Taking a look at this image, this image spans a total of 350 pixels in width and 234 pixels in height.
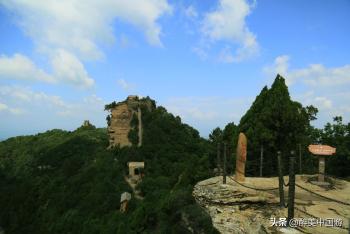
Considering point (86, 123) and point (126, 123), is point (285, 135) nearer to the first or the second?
point (126, 123)

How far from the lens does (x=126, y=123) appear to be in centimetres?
3772

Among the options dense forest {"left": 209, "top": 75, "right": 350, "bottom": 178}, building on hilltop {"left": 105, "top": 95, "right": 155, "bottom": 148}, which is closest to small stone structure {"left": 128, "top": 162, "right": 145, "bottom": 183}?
building on hilltop {"left": 105, "top": 95, "right": 155, "bottom": 148}

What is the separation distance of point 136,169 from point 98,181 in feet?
11.9

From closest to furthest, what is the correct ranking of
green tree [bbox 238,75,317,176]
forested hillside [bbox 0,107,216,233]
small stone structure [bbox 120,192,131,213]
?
green tree [bbox 238,75,317,176]
forested hillside [bbox 0,107,216,233]
small stone structure [bbox 120,192,131,213]

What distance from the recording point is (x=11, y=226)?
36188 mm

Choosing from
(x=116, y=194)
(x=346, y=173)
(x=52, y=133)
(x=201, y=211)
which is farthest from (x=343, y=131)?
(x=52, y=133)

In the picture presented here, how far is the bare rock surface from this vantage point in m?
9.20

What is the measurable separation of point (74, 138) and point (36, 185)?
426 inches

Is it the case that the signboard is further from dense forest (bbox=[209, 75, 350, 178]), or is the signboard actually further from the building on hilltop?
the building on hilltop

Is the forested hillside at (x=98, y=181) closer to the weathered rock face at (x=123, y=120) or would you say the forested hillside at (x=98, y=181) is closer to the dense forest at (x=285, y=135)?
the weathered rock face at (x=123, y=120)

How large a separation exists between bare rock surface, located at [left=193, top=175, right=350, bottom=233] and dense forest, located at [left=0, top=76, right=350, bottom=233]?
33.4 inches

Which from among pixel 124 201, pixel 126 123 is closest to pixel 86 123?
pixel 126 123

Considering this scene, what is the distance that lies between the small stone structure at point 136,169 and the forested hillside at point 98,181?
955mm

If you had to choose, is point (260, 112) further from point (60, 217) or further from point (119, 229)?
point (60, 217)
